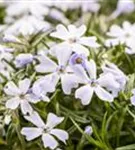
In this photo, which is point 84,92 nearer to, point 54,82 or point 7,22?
point 54,82

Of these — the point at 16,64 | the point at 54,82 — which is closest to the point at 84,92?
the point at 54,82

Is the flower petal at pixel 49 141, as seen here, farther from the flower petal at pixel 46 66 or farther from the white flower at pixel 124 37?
the white flower at pixel 124 37

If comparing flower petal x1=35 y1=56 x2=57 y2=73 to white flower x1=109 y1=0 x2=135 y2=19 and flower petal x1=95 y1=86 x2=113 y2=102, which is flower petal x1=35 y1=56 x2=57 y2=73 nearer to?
flower petal x1=95 y1=86 x2=113 y2=102

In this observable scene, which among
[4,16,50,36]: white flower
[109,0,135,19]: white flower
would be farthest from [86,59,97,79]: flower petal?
[109,0,135,19]: white flower

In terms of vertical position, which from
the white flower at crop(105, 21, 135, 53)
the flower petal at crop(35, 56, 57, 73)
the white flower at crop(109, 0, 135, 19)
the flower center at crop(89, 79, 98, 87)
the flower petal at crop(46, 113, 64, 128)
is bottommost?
the flower petal at crop(46, 113, 64, 128)

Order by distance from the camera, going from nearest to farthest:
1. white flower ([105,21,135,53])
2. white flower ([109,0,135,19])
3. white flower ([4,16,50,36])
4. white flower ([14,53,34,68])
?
1. white flower ([14,53,34,68])
2. white flower ([105,21,135,53])
3. white flower ([4,16,50,36])
4. white flower ([109,0,135,19])

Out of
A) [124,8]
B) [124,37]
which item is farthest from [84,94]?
[124,8]

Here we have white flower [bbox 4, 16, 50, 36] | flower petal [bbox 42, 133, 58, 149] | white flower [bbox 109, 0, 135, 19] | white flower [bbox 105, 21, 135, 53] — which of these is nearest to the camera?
flower petal [bbox 42, 133, 58, 149]

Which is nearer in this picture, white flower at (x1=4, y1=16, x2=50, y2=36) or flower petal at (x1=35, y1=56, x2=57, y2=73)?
flower petal at (x1=35, y1=56, x2=57, y2=73)
